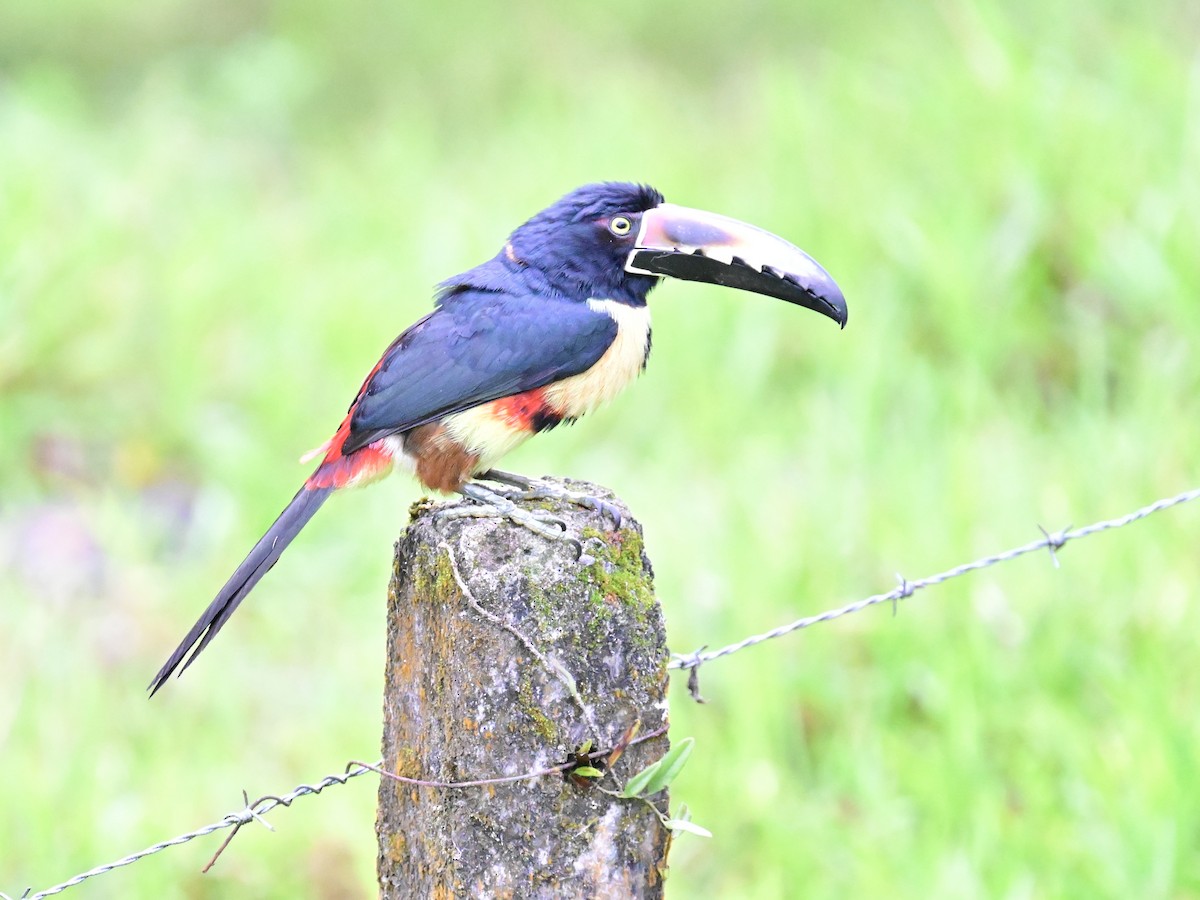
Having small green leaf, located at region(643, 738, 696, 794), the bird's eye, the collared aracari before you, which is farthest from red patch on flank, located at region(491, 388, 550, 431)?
small green leaf, located at region(643, 738, 696, 794)

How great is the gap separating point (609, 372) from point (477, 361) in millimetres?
242

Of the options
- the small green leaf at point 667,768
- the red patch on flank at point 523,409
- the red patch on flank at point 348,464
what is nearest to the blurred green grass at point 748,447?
the red patch on flank at point 348,464

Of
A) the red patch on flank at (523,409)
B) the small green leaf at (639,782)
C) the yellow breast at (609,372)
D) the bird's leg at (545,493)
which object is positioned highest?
the yellow breast at (609,372)

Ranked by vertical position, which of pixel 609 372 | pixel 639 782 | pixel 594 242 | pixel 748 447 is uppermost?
pixel 748 447

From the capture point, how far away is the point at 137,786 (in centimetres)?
371

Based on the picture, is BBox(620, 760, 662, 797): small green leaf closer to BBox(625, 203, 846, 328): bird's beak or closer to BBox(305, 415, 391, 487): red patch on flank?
BBox(625, 203, 846, 328): bird's beak

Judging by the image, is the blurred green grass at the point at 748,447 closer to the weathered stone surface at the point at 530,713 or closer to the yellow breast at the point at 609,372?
the yellow breast at the point at 609,372

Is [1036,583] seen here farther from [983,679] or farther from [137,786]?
[137,786]

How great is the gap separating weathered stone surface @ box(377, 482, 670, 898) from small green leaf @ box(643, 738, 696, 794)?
3 cm

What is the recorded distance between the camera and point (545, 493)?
2303 millimetres

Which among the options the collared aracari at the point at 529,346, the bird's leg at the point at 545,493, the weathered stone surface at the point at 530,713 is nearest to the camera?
the weathered stone surface at the point at 530,713

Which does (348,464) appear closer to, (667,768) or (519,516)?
(519,516)

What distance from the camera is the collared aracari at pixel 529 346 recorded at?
2559 millimetres

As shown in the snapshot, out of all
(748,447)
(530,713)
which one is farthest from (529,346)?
(748,447)
